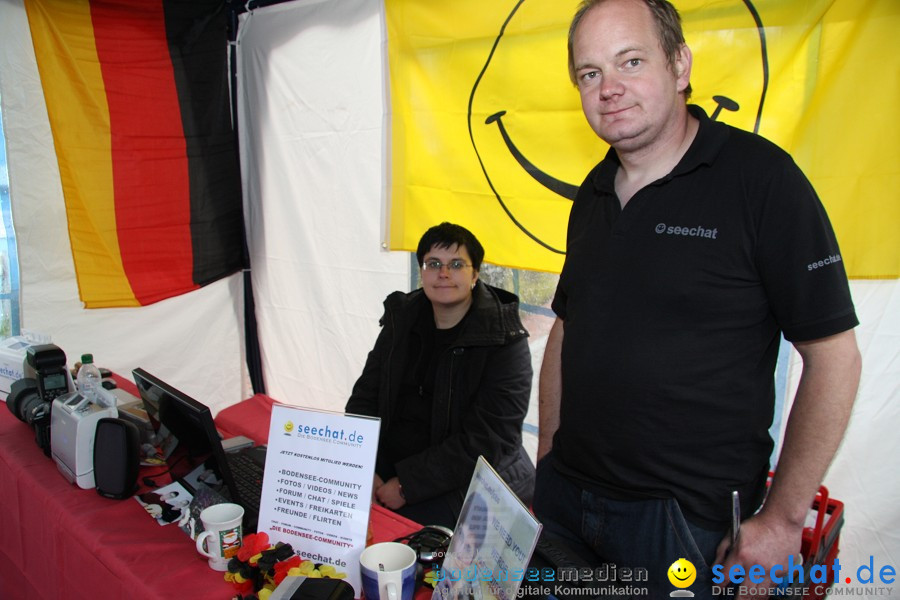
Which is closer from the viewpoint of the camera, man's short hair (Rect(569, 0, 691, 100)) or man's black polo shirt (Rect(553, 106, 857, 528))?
man's black polo shirt (Rect(553, 106, 857, 528))

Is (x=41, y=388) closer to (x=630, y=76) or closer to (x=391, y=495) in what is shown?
(x=391, y=495)

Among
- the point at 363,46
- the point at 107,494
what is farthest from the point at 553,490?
the point at 363,46

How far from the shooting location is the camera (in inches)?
64.9

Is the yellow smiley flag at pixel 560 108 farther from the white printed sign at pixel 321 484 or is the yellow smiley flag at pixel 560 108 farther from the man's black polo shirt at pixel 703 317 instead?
the white printed sign at pixel 321 484

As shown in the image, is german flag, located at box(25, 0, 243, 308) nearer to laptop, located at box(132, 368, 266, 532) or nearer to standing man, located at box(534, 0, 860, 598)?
laptop, located at box(132, 368, 266, 532)

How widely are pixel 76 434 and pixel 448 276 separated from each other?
1106mm

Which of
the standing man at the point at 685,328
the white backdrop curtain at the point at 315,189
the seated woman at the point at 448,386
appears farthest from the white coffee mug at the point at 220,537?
the white backdrop curtain at the point at 315,189

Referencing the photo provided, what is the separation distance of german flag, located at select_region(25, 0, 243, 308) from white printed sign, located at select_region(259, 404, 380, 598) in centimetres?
214

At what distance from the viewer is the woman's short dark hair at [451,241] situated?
1978 millimetres

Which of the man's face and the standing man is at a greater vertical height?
the man's face

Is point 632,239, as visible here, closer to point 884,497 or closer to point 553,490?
point 553,490

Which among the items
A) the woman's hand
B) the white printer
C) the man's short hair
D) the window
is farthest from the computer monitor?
the window

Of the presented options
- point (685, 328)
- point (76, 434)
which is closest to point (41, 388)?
point (76, 434)

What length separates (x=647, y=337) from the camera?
1011 millimetres
